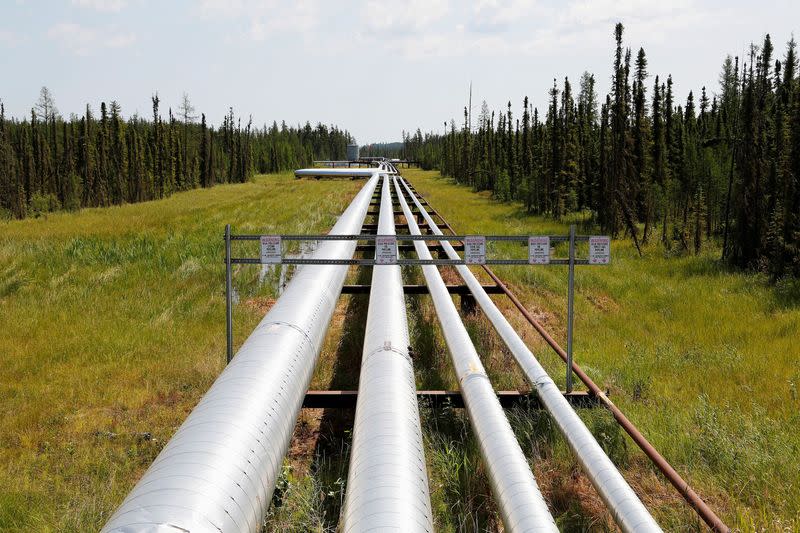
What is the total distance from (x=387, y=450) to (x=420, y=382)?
9.39 feet

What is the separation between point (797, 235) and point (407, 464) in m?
12.1

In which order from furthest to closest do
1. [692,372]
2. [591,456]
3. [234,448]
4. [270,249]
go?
[692,372], [270,249], [591,456], [234,448]

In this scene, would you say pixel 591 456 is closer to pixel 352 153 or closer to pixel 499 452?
pixel 499 452

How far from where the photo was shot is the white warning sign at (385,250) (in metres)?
5.26

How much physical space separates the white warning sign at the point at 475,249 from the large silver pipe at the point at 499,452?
835mm

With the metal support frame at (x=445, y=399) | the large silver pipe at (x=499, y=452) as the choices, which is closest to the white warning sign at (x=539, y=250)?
the large silver pipe at (x=499, y=452)

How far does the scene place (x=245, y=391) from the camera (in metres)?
3.74

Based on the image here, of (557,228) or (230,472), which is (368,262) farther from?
(557,228)

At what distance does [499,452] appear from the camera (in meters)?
3.63

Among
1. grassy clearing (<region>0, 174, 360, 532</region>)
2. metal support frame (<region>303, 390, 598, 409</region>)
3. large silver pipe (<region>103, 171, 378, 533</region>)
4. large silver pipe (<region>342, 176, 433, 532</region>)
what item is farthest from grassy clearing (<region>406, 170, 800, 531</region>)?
grassy clearing (<region>0, 174, 360, 532</region>)

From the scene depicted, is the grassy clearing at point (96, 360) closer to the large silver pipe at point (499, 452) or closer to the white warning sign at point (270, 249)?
the white warning sign at point (270, 249)

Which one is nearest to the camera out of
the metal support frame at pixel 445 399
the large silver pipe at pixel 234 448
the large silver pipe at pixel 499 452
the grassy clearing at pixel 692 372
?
the large silver pipe at pixel 234 448

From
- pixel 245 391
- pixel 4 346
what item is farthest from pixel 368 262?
pixel 4 346

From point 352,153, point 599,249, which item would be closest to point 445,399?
point 599,249
